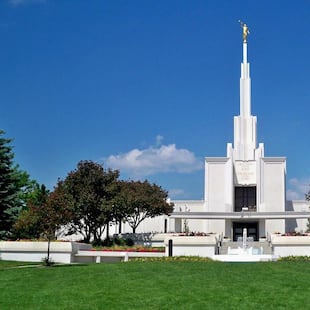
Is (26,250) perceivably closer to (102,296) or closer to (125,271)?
(125,271)

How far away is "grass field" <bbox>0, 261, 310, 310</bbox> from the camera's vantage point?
39.7 ft

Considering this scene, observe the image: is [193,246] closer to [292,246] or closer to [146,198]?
[292,246]

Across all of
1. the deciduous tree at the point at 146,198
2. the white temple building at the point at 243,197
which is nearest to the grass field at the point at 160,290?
the deciduous tree at the point at 146,198

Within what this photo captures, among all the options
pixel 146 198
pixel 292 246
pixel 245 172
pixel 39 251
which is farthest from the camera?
pixel 245 172

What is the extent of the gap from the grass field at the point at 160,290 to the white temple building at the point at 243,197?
42253 mm

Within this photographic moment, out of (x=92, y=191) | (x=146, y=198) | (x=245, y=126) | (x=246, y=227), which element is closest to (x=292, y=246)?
(x=92, y=191)

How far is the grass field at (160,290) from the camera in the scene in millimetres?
12102

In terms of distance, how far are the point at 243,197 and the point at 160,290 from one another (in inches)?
2084

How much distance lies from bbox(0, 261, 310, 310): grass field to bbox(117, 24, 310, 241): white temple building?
42.3 m

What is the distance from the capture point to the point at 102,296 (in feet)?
43.1

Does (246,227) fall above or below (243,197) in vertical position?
below

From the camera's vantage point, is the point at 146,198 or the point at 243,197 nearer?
the point at 146,198

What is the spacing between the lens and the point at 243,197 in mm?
66000

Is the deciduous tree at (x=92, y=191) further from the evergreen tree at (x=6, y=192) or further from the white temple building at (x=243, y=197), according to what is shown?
the white temple building at (x=243, y=197)
